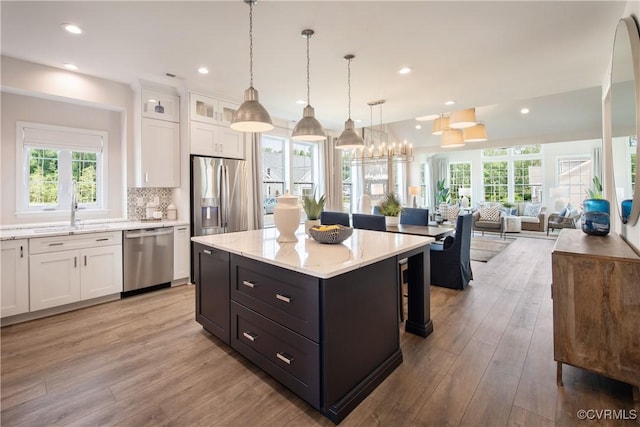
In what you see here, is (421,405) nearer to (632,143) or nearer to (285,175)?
(632,143)

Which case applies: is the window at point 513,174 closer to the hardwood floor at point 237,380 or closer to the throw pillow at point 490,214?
the throw pillow at point 490,214

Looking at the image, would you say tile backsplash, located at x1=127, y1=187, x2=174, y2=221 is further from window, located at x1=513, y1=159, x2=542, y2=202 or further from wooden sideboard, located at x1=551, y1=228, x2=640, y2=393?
window, located at x1=513, y1=159, x2=542, y2=202

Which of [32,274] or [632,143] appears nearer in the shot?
[632,143]

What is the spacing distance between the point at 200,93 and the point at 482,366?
4637 mm

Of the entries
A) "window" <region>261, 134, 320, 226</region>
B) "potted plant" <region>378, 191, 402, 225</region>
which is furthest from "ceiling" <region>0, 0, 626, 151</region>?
"potted plant" <region>378, 191, 402, 225</region>

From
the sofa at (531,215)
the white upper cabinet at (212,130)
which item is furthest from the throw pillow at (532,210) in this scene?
the white upper cabinet at (212,130)

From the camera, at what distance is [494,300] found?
3.60 meters

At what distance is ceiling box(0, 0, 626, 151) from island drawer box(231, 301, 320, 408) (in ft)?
7.93

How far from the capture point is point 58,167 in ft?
12.6

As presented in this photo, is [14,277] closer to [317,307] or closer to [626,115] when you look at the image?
[317,307]

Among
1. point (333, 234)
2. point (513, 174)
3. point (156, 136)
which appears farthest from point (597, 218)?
point (513, 174)

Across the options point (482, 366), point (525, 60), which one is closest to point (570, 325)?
point (482, 366)

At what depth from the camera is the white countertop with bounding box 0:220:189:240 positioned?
9.95 feet

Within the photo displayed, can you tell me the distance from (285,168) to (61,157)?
3449mm
